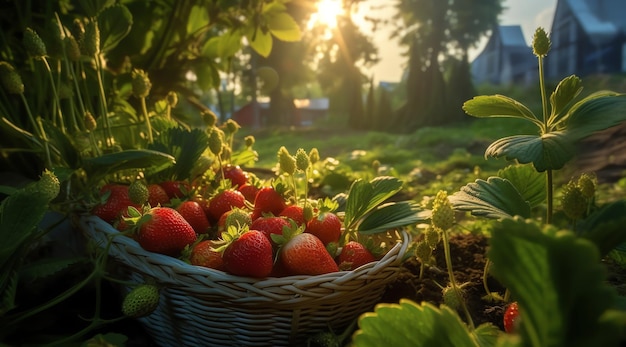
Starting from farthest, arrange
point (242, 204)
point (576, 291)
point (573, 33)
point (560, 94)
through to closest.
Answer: point (573, 33) → point (242, 204) → point (560, 94) → point (576, 291)

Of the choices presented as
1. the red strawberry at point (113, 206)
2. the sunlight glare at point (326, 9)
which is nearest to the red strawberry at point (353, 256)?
the red strawberry at point (113, 206)

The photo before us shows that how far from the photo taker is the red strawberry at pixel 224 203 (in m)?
0.76

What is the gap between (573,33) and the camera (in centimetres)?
682

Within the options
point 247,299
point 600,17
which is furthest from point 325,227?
point 600,17

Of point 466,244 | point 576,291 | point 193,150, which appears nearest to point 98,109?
point 193,150

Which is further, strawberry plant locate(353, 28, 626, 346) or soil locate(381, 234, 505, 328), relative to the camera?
soil locate(381, 234, 505, 328)

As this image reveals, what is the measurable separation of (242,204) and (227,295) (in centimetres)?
23

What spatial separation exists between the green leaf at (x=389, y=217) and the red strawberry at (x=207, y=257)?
0.21m

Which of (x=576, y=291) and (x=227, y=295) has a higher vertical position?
(x=576, y=291)

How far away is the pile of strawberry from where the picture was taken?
0.60 meters

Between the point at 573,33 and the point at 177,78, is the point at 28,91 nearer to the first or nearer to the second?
the point at 177,78

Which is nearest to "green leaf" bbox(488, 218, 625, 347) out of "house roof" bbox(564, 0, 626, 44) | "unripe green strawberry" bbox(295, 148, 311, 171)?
"unripe green strawberry" bbox(295, 148, 311, 171)

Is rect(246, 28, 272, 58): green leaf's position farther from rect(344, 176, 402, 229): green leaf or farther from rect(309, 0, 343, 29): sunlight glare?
rect(344, 176, 402, 229): green leaf

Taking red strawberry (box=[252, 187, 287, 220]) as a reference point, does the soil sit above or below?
below
